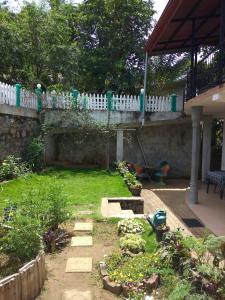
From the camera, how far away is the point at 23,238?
452 centimetres

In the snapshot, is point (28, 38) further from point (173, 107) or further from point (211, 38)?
point (211, 38)

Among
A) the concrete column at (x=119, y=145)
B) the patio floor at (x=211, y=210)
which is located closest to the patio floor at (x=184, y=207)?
the patio floor at (x=211, y=210)

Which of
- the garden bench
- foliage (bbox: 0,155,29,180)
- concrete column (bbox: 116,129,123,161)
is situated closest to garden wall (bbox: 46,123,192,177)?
concrete column (bbox: 116,129,123,161)

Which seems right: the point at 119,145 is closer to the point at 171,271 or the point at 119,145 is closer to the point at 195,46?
the point at 195,46

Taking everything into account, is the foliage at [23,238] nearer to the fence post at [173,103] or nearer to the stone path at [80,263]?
the stone path at [80,263]

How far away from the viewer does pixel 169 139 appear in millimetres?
15578

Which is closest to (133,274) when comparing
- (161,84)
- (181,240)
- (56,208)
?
(181,240)

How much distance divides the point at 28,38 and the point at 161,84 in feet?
27.3

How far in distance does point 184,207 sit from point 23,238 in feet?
18.8

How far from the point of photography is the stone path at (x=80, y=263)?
4268 millimetres

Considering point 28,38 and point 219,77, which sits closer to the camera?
point 219,77

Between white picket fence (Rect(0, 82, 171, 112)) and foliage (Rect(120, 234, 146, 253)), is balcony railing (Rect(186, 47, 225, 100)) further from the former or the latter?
white picket fence (Rect(0, 82, 171, 112))

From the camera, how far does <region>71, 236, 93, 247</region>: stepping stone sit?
19.3ft

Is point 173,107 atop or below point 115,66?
below
